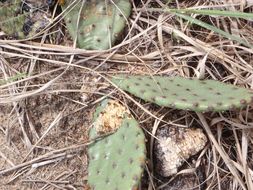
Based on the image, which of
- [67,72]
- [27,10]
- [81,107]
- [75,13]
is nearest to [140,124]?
[81,107]

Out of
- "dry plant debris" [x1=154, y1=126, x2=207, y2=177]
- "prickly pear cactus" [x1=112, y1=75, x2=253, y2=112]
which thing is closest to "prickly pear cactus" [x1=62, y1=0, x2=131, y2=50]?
"prickly pear cactus" [x1=112, y1=75, x2=253, y2=112]

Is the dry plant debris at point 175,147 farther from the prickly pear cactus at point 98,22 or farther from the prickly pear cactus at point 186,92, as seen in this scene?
the prickly pear cactus at point 98,22

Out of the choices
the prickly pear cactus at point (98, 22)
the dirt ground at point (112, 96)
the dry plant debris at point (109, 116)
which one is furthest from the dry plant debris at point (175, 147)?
the prickly pear cactus at point (98, 22)

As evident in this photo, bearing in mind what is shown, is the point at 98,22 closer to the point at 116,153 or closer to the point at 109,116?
the point at 109,116

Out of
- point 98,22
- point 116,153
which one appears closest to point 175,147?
point 116,153

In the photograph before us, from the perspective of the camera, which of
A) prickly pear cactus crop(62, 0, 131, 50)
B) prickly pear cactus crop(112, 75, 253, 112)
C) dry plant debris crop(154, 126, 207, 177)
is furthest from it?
prickly pear cactus crop(62, 0, 131, 50)

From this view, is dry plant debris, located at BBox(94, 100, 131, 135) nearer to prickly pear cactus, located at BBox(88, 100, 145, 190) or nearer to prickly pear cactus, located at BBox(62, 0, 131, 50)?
prickly pear cactus, located at BBox(88, 100, 145, 190)
